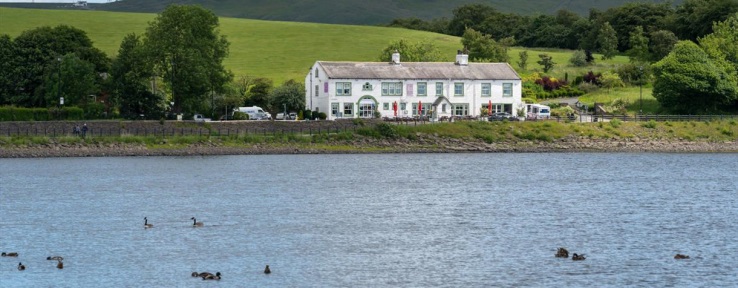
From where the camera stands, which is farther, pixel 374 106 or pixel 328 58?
pixel 328 58

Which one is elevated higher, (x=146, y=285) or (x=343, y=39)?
Answer: (x=343, y=39)

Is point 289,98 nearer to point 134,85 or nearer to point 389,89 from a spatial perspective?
point 389,89

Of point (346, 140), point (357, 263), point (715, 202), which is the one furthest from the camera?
point (346, 140)

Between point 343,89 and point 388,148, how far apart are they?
48.2 ft

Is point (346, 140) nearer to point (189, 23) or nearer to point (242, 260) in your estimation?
point (189, 23)

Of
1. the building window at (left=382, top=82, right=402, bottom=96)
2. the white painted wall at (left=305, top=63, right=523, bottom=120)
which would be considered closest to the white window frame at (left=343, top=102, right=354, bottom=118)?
the white painted wall at (left=305, top=63, right=523, bottom=120)

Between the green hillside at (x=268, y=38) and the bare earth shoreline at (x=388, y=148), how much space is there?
153ft

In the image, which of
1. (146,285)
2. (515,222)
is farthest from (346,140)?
(146,285)

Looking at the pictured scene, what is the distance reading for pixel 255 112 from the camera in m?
115

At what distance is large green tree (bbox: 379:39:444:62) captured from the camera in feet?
452

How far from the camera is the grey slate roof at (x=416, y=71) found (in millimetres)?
114956

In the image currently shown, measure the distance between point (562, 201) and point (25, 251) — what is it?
3127cm

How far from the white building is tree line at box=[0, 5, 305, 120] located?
17.1 feet

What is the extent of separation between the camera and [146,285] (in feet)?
140
